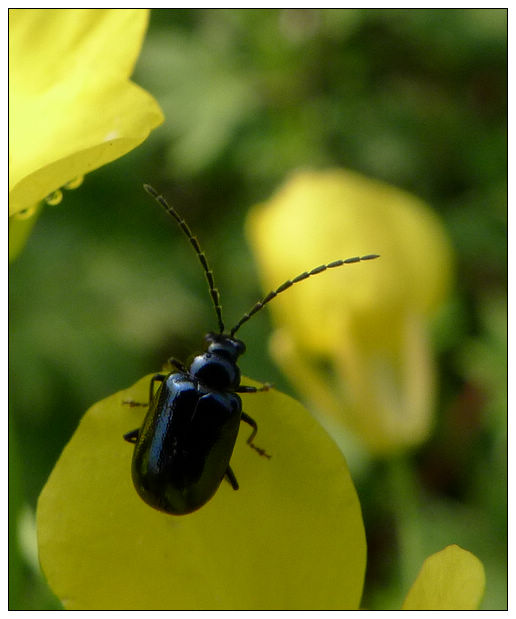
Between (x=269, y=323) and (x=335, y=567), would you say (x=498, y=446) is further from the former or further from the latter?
(x=335, y=567)

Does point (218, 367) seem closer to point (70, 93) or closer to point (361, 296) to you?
point (70, 93)

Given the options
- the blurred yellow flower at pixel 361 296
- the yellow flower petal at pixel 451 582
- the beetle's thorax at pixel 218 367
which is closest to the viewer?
the yellow flower petal at pixel 451 582

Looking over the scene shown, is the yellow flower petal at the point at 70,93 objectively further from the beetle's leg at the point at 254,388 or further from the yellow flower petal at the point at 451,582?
the yellow flower petal at the point at 451,582

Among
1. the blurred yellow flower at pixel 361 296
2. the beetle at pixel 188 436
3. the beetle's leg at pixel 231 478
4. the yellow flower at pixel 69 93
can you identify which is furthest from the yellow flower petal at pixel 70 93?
the blurred yellow flower at pixel 361 296

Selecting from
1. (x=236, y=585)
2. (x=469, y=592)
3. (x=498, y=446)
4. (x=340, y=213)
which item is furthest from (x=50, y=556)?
(x=498, y=446)

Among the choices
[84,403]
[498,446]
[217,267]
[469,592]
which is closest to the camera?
[469,592]

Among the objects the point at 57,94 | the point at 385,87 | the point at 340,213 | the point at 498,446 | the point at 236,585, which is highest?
the point at 57,94

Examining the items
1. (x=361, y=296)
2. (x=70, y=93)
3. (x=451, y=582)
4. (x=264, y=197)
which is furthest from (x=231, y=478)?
(x=264, y=197)
